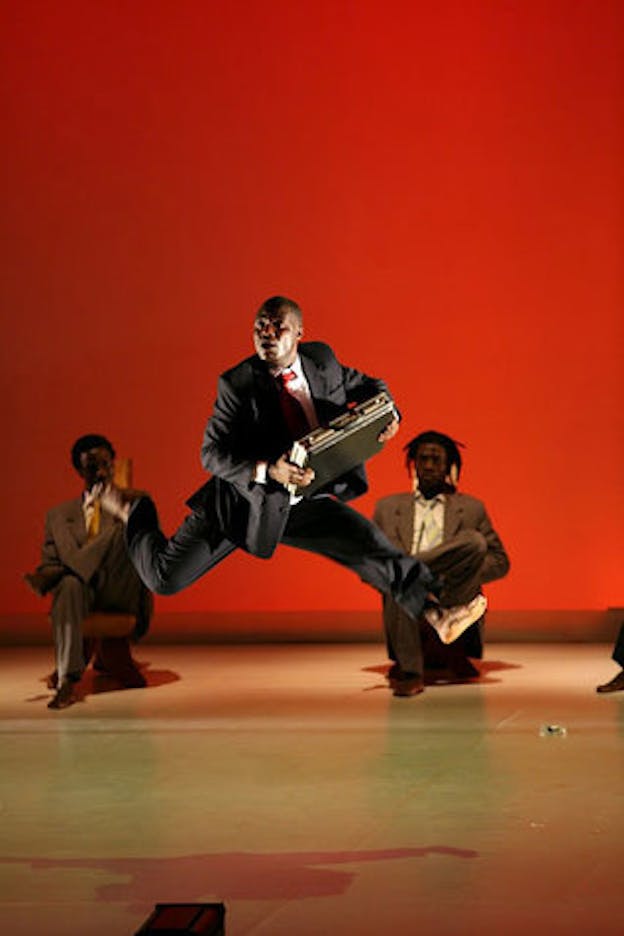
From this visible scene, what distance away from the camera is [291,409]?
15.2 feet

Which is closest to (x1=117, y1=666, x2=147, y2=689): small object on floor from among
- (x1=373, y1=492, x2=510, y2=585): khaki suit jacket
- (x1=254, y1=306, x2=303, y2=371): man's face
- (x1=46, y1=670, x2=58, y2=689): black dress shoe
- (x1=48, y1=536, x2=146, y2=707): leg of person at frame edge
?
(x1=48, y1=536, x2=146, y2=707): leg of person at frame edge

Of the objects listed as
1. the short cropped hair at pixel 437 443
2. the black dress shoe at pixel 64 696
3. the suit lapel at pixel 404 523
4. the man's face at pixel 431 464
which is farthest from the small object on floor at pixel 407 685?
the black dress shoe at pixel 64 696

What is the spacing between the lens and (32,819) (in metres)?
4.64

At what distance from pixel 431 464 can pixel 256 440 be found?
310 cm

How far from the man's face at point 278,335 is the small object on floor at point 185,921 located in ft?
5.77

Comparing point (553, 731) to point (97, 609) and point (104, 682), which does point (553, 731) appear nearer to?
point (97, 609)

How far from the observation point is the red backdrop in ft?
30.0

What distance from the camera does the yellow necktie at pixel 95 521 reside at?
753 cm

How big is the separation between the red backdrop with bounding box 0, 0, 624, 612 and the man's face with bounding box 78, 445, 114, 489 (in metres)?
1.73

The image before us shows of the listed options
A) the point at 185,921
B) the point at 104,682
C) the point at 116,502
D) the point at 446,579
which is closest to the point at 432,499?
the point at 446,579

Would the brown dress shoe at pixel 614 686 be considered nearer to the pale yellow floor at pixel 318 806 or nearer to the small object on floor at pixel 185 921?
the pale yellow floor at pixel 318 806

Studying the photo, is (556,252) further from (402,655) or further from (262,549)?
(262,549)

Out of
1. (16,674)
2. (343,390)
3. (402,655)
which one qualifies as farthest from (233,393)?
(16,674)

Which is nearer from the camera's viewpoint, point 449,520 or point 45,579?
point 45,579
